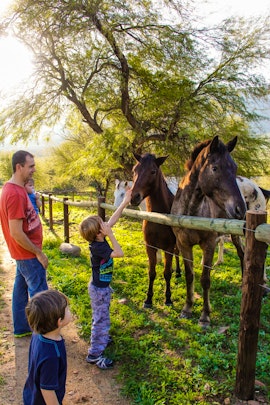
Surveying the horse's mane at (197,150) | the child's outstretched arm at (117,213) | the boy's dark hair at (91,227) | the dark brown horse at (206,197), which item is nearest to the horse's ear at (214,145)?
the dark brown horse at (206,197)

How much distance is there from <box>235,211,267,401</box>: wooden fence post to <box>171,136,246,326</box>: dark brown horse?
765 millimetres

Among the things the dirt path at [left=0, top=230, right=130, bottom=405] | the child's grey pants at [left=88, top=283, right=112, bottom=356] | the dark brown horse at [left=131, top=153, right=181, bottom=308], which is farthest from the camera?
the dark brown horse at [left=131, top=153, right=181, bottom=308]

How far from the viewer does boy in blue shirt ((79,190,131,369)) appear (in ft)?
9.05

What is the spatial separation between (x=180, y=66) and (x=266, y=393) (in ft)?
33.3

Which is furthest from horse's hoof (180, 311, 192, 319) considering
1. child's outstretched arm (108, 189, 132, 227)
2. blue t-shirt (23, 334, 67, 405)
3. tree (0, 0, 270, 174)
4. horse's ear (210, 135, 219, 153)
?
tree (0, 0, 270, 174)

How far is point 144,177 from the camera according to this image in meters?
3.92

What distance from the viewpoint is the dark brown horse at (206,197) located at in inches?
122

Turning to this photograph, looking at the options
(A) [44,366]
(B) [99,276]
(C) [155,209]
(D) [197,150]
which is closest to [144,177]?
(C) [155,209]

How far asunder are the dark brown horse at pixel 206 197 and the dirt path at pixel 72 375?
145 cm

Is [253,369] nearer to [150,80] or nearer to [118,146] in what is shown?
[118,146]

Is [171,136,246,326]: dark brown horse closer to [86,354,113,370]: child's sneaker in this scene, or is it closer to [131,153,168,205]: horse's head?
[131,153,168,205]: horse's head

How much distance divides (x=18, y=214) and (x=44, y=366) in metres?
1.60

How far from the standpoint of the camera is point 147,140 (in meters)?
11.0

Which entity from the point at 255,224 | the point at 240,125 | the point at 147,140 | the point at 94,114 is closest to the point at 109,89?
the point at 94,114
